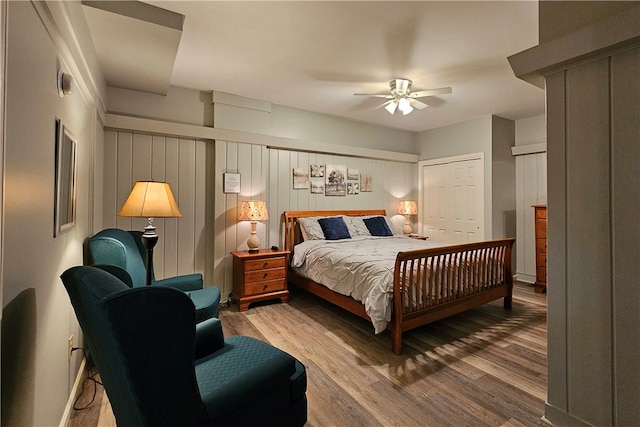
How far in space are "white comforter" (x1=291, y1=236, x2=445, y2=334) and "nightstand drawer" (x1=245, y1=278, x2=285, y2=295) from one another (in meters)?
0.31

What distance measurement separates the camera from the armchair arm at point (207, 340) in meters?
1.47

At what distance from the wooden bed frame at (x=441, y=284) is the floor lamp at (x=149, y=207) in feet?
5.90

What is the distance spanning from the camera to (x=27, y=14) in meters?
1.13

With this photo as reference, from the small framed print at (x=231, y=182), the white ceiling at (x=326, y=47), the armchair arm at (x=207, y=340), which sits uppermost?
the white ceiling at (x=326, y=47)

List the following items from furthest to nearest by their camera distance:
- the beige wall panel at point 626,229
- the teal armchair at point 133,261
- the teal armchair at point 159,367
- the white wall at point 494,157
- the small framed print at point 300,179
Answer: the white wall at point 494,157 < the small framed print at point 300,179 < the teal armchair at point 133,261 < the beige wall panel at point 626,229 < the teal armchair at point 159,367

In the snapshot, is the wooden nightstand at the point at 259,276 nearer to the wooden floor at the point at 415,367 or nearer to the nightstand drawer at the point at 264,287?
the nightstand drawer at the point at 264,287

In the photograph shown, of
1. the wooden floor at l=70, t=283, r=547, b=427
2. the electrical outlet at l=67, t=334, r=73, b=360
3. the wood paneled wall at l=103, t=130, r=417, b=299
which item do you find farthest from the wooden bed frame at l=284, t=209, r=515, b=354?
the electrical outlet at l=67, t=334, r=73, b=360

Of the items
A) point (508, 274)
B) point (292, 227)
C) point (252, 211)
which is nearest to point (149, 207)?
point (252, 211)

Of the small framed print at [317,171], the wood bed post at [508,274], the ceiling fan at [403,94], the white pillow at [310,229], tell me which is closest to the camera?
the ceiling fan at [403,94]

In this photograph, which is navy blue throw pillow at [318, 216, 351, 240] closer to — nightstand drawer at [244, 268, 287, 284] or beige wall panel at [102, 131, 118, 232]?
nightstand drawer at [244, 268, 287, 284]

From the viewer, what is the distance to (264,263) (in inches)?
142

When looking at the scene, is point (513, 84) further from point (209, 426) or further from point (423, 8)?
point (209, 426)

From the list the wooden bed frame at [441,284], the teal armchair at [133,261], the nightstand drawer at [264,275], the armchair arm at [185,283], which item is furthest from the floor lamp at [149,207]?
the wooden bed frame at [441,284]

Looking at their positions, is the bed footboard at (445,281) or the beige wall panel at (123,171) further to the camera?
the beige wall panel at (123,171)
